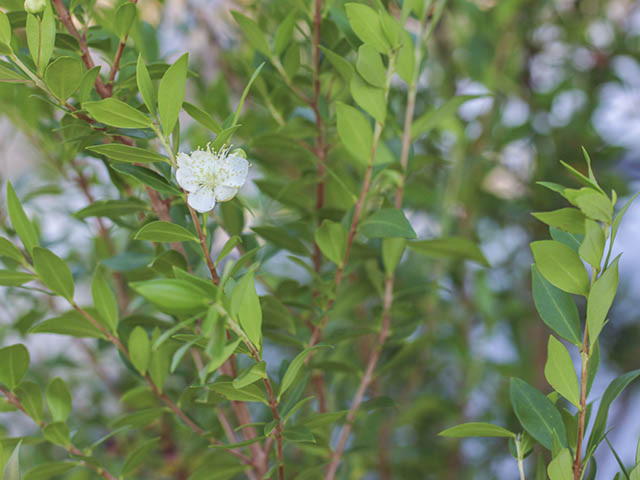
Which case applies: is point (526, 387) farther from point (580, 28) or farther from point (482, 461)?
point (580, 28)

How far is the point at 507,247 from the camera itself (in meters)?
0.81

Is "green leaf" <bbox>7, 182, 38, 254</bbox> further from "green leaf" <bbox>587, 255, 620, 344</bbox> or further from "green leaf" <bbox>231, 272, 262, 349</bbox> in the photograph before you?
"green leaf" <bbox>587, 255, 620, 344</bbox>

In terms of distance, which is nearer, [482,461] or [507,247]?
[482,461]

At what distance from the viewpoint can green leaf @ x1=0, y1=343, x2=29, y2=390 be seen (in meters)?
0.33

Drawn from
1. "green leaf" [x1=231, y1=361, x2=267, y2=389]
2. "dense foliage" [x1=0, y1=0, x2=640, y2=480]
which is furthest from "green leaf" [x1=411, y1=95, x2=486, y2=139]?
"green leaf" [x1=231, y1=361, x2=267, y2=389]

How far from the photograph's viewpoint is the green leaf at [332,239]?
0.34m

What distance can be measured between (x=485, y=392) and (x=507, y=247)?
0.63ft

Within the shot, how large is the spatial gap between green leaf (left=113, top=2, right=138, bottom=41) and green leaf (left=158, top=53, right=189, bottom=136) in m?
0.06

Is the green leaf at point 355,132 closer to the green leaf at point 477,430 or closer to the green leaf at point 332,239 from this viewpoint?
the green leaf at point 332,239

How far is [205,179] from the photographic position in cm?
28

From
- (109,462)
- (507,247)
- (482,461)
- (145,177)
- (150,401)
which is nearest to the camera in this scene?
(145,177)

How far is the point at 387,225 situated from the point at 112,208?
0.50 ft

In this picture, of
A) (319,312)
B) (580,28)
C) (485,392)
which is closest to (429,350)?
(485,392)

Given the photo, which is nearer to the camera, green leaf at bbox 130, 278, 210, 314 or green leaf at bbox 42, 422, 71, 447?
green leaf at bbox 130, 278, 210, 314
